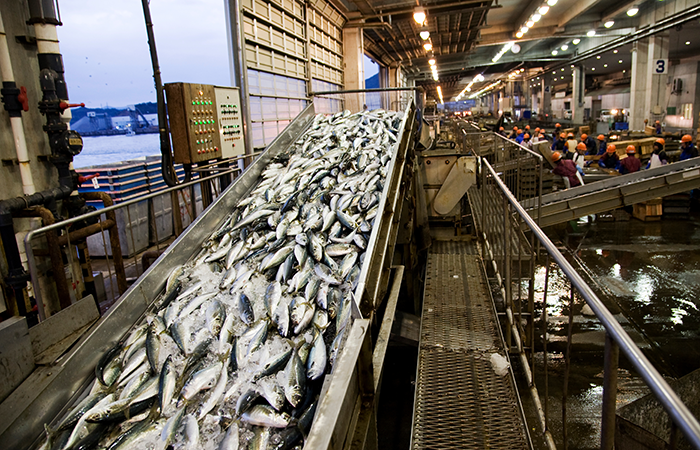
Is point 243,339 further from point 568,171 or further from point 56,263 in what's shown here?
point 568,171

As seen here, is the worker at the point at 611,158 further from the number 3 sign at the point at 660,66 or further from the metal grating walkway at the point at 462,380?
the metal grating walkway at the point at 462,380

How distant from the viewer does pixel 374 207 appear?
432 cm

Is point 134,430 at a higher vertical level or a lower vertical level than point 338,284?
lower

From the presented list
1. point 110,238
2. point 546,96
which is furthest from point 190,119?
point 546,96

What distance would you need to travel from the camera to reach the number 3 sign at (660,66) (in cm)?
1961

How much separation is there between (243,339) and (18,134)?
141 inches

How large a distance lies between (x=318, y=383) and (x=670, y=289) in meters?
7.21

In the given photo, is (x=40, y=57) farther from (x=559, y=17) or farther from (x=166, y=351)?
(x=559, y=17)

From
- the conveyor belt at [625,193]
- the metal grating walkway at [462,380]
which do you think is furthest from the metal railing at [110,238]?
the conveyor belt at [625,193]

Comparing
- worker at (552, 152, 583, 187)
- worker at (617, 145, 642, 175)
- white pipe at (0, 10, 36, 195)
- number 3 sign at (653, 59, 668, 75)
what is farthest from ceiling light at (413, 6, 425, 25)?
number 3 sign at (653, 59, 668, 75)

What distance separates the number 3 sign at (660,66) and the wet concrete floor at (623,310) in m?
12.9

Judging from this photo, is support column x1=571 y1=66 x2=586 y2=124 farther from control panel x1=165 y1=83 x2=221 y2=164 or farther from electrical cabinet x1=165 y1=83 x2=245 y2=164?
control panel x1=165 y1=83 x2=221 y2=164

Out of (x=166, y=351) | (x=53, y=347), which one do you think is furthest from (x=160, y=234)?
(x=166, y=351)

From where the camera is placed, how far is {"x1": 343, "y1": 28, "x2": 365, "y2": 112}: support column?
15.8 metres
